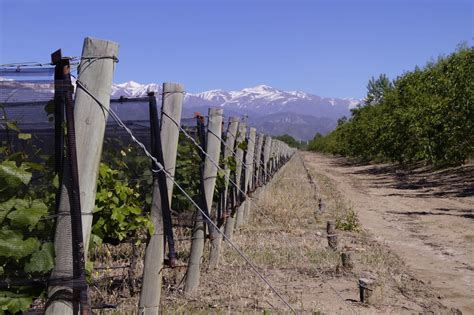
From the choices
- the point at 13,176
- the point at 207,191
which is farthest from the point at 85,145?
the point at 207,191

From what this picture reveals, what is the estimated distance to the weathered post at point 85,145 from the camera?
3.03 meters

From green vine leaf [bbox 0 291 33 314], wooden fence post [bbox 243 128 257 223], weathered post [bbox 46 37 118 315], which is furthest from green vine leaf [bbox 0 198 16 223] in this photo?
wooden fence post [bbox 243 128 257 223]

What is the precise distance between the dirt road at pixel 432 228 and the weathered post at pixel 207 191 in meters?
2.50

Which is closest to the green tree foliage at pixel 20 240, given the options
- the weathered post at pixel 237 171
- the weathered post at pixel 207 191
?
the weathered post at pixel 207 191

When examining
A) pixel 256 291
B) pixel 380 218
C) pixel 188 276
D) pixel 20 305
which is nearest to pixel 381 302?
pixel 256 291

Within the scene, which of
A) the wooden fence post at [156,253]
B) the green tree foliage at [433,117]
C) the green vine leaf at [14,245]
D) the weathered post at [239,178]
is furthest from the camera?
the green tree foliage at [433,117]

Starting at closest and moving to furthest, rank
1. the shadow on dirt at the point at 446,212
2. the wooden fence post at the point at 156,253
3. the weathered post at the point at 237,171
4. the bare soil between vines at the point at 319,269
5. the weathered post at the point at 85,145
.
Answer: the weathered post at the point at 85,145, the wooden fence post at the point at 156,253, the bare soil between vines at the point at 319,269, the weathered post at the point at 237,171, the shadow on dirt at the point at 446,212

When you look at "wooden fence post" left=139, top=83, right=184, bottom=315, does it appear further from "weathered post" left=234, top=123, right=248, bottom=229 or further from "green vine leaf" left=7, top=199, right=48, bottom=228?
"weathered post" left=234, top=123, right=248, bottom=229

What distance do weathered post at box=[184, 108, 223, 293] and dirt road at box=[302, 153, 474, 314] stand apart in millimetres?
2497

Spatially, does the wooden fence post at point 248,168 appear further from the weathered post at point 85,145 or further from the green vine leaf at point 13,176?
the green vine leaf at point 13,176

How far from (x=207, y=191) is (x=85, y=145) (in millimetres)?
3502

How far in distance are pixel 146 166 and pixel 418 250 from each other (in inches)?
216

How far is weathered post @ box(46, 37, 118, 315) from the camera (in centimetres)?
303

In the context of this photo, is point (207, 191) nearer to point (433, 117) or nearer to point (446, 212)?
point (446, 212)
